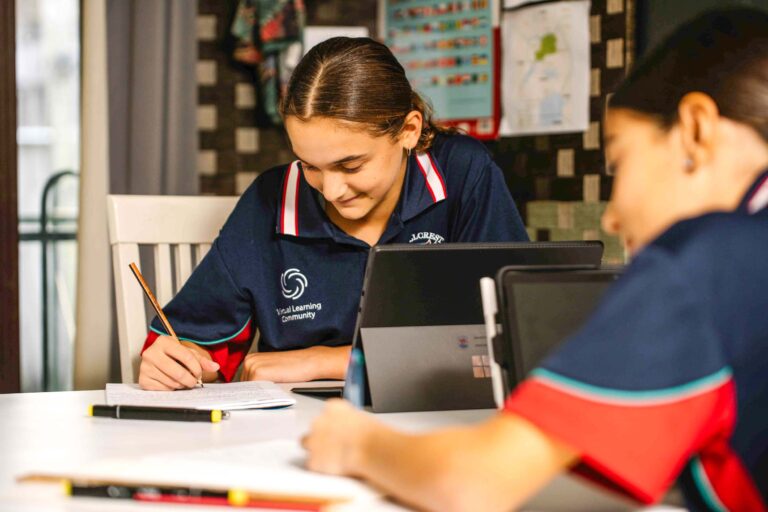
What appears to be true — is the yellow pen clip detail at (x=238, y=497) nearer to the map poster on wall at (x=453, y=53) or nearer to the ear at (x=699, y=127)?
the ear at (x=699, y=127)

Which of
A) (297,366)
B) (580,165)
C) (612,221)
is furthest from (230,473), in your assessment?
(580,165)

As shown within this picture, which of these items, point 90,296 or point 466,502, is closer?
point 466,502

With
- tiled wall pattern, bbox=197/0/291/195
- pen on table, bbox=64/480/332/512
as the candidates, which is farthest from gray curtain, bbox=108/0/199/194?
pen on table, bbox=64/480/332/512

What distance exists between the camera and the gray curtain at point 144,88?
9.84 feet

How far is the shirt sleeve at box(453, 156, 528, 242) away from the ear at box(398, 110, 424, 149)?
0.44 feet

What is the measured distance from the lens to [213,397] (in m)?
1.30

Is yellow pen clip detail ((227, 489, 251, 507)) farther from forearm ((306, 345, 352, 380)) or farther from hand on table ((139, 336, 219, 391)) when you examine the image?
forearm ((306, 345, 352, 380))

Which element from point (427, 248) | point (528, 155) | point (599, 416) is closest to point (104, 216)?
point (528, 155)

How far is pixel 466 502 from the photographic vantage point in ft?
2.22

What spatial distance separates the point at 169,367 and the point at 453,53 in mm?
1850

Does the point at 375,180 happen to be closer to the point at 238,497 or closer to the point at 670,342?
the point at 238,497

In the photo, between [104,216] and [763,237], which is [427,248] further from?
[104,216]

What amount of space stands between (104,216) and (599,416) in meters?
2.49

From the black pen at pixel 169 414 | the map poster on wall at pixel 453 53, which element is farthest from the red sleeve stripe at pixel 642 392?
the map poster on wall at pixel 453 53
